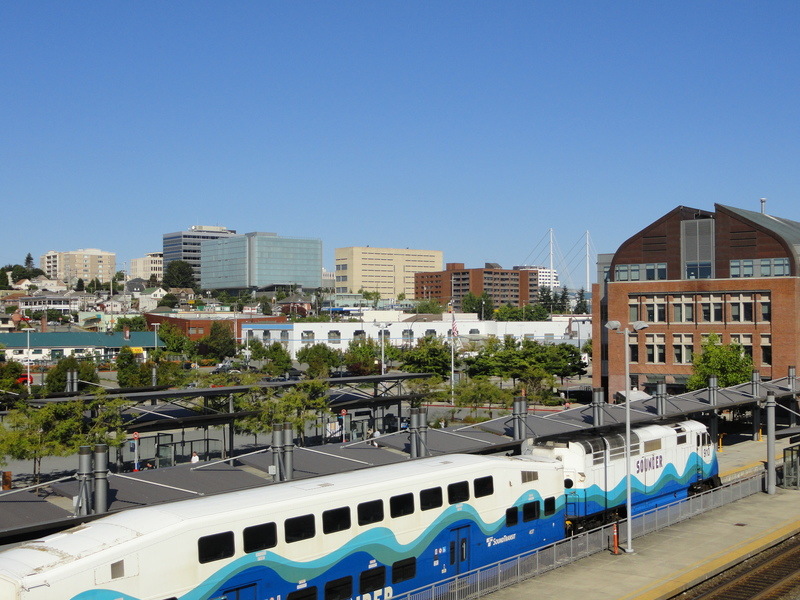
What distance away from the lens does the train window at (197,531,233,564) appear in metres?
17.4

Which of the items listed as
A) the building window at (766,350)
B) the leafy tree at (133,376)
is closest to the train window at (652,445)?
the building window at (766,350)

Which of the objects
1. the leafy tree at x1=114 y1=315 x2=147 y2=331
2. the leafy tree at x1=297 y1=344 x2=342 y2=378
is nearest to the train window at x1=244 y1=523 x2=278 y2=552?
the leafy tree at x1=297 y1=344 x2=342 y2=378

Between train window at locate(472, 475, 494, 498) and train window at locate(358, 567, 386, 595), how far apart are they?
380cm

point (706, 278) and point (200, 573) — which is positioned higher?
point (706, 278)

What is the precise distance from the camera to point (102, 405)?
3556 centimetres

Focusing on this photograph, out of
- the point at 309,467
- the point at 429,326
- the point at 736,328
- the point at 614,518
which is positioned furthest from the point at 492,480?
the point at 429,326

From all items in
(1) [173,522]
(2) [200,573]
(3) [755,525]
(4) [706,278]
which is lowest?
(3) [755,525]

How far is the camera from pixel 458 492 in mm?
23078

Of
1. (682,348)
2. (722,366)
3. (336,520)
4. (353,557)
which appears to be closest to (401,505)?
(353,557)

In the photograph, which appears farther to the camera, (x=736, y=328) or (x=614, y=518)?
(x=736, y=328)

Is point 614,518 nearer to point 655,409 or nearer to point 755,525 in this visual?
point 755,525

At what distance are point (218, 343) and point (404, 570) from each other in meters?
107

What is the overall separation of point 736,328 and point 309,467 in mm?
54619

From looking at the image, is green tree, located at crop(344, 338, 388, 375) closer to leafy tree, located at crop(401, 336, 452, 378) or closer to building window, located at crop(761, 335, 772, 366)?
leafy tree, located at crop(401, 336, 452, 378)
